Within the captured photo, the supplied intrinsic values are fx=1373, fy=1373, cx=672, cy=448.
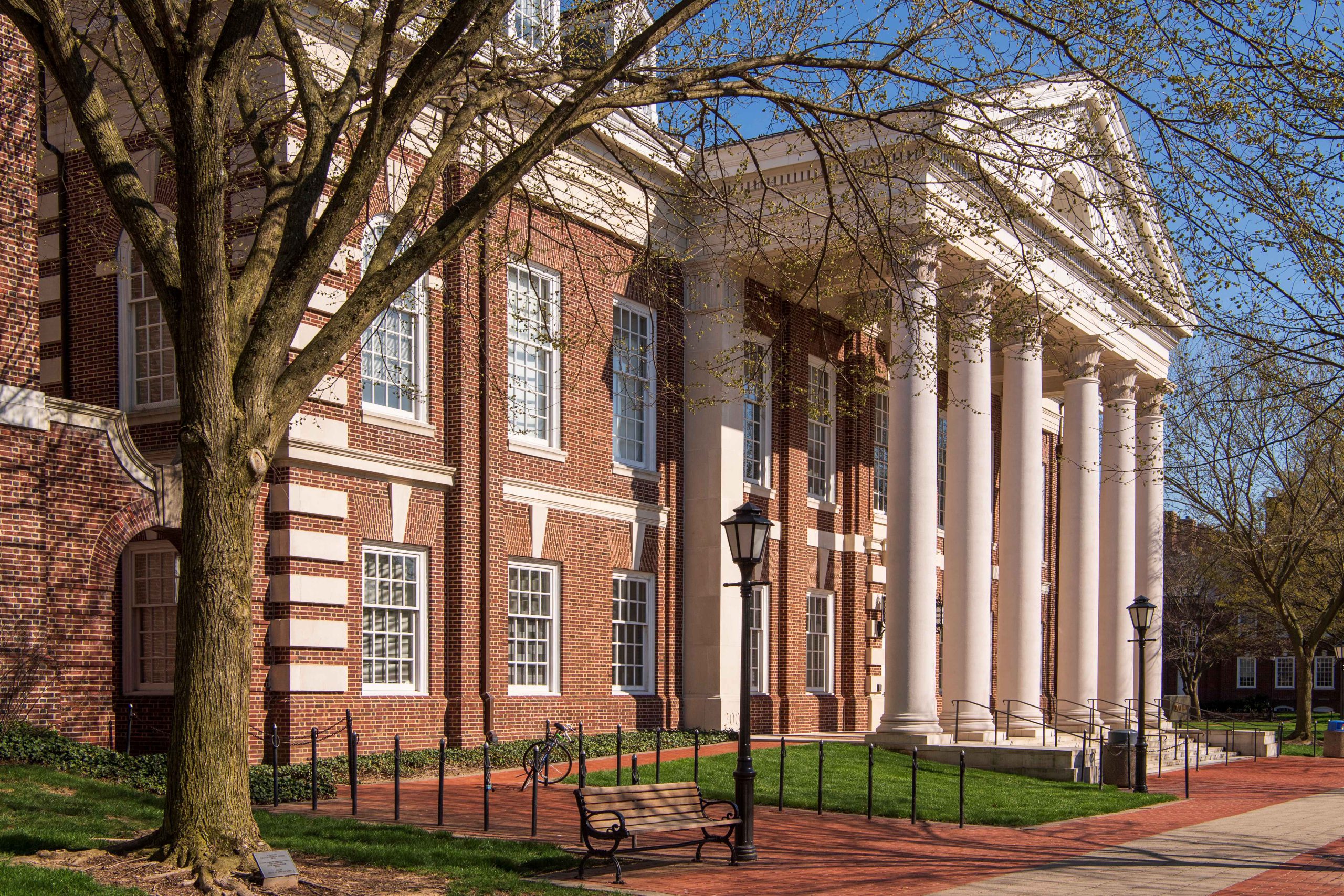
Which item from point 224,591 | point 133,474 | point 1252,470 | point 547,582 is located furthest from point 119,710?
A: point 1252,470

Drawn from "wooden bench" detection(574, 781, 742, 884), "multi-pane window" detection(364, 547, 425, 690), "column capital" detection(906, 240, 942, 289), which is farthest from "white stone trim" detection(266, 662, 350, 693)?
Result: "column capital" detection(906, 240, 942, 289)

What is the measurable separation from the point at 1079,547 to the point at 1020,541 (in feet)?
13.3

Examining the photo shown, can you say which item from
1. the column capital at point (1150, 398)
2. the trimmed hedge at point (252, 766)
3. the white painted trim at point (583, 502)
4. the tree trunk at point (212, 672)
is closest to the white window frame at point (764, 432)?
the white painted trim at point (583, 502)

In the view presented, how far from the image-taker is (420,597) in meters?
21.0

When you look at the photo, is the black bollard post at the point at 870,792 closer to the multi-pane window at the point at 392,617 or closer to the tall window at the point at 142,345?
the multi-pane window at the point at 392,617

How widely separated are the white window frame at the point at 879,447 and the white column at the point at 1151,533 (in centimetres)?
751

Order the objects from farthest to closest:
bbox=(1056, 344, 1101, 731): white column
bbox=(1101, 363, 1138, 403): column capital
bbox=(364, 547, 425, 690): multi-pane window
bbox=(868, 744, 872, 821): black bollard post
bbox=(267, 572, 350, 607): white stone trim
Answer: bbox=(1101, 363, 1138, 403): column capital
bbox=(1056, 344, 1101, 731): white column
bbox=(364, 547, 425, 690): multi-pane window
bbox=(267, 572, 350, 607): white stone trim
bbox=(868, 744, 872, 821): black bollard post

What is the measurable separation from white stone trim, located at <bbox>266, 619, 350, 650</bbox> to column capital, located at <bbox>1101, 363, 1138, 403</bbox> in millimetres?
22855

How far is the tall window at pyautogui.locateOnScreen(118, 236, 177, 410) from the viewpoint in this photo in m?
19.7

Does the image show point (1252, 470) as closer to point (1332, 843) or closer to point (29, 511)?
point (1332, 843)

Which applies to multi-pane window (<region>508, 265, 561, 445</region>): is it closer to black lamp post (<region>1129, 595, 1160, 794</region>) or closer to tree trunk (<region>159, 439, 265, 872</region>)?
black lamp post (<region>1129, 595, 1160, 794</region>)

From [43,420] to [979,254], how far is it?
17431 millimetres

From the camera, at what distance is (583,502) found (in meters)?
24.3

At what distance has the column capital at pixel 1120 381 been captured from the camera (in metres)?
35.1
